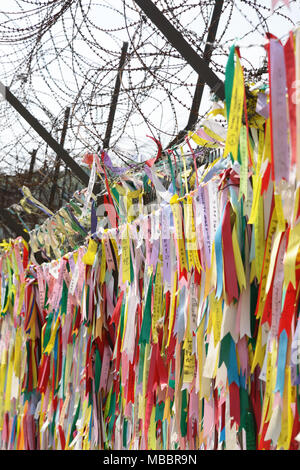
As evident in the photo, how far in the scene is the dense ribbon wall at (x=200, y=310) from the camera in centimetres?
145

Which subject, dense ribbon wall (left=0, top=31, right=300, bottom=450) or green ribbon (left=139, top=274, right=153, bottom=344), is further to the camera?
green ribbon (left=139, top=274, right=153, bottom=344)

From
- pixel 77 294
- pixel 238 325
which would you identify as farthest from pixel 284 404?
pixel 77 294

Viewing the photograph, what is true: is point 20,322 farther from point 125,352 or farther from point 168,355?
point 168,355

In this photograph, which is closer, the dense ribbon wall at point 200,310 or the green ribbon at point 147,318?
the dense ribbon wall at point 200,310

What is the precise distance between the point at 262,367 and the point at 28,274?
2.76 m

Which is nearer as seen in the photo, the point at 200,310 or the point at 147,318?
the point at 200,310

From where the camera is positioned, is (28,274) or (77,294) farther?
(28,274)

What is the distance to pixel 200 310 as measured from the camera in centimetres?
191

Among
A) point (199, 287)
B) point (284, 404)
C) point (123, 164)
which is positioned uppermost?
point (123, 164)

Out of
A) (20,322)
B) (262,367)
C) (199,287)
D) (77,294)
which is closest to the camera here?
(262,367)

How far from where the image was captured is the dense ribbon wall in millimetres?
1454

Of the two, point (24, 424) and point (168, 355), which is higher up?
point (168, 355)

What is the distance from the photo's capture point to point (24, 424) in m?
3.77
